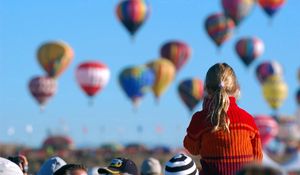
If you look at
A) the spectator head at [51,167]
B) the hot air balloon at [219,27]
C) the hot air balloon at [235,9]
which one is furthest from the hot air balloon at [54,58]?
the spectator head at [51,167]

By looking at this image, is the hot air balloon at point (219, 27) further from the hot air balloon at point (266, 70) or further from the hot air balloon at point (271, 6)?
the hot air balloon at point (266, 70)

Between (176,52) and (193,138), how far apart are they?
52218 millimetres

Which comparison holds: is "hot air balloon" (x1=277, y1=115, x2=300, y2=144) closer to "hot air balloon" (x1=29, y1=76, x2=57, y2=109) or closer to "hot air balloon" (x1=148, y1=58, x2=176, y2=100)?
"hot air balloon" (x1=148, y1=58, x2=176, y2=100)

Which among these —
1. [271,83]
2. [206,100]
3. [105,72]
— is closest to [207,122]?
[206,100]

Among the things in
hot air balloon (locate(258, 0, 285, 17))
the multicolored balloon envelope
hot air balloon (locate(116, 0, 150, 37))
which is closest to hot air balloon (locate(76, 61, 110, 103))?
the multicolored balloon envelope

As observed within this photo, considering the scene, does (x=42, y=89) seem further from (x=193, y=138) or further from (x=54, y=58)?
(x=193, y=138)

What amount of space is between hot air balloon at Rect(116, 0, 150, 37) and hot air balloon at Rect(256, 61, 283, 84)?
20.0 m

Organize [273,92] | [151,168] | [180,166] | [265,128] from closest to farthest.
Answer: [180,166]
[151,168]
[265,128]
[273,92]

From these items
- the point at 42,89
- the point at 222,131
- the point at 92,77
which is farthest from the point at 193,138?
the point at 42,89

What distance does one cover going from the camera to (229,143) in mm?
5160

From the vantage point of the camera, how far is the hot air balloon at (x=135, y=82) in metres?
52.1

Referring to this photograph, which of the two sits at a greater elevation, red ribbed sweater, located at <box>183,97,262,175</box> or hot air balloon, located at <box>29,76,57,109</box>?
red ribbed sweater, located at <box>183,97,262,175</box>

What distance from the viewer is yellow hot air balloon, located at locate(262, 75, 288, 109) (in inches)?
2872

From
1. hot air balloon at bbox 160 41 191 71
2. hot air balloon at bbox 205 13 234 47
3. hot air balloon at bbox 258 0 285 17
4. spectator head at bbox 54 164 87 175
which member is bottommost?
hot air balloon at bbox 160 41 191 71
